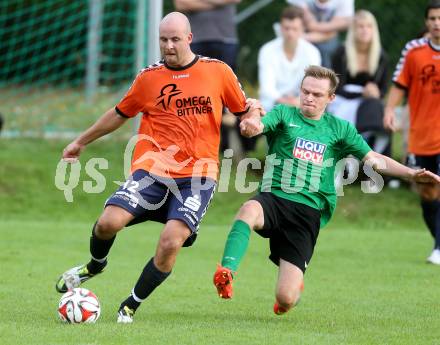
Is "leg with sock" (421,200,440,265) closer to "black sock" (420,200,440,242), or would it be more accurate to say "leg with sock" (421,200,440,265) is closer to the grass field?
"black sock" (420,200,440,242)

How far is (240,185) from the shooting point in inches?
551

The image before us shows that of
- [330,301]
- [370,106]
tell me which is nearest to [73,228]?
[370,106]

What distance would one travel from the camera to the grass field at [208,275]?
632 centimetres

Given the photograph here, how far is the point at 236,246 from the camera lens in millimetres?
6430

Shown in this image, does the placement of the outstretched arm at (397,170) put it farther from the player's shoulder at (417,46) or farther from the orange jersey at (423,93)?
the player's shoulder at (417,46)

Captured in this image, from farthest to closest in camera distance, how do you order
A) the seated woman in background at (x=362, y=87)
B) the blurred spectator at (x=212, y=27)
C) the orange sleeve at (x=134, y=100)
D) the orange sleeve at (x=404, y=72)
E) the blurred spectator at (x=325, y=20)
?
the blurred spectator at (x=325, y=20) → the seated woman in background at (x=362, y=87) → the blurred spectator at (x=212, y=27) → the orange sleeve at (x=404, y=72) → the orange sleeve at (x=134, y=100)

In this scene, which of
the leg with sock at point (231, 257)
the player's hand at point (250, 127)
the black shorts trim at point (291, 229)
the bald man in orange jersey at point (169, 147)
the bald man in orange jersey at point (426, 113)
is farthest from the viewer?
the bald man in orange jersey at point (426, 113)

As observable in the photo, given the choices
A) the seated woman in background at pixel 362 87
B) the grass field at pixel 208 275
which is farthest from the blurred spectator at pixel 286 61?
the grass field at pixel 208 275

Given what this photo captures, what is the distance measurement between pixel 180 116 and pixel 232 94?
17.7 inches

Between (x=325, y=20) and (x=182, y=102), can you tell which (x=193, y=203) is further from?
(x=325, y=20)

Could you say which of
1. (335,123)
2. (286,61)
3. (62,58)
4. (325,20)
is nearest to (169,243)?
(335,123)

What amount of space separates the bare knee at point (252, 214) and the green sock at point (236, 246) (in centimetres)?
6

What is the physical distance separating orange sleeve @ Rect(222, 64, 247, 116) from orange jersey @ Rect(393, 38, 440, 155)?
3.37 meters

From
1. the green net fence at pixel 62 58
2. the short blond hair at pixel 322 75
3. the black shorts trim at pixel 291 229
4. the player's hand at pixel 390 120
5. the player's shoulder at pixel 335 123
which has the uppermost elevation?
the short blond hair at pixel 322 75
